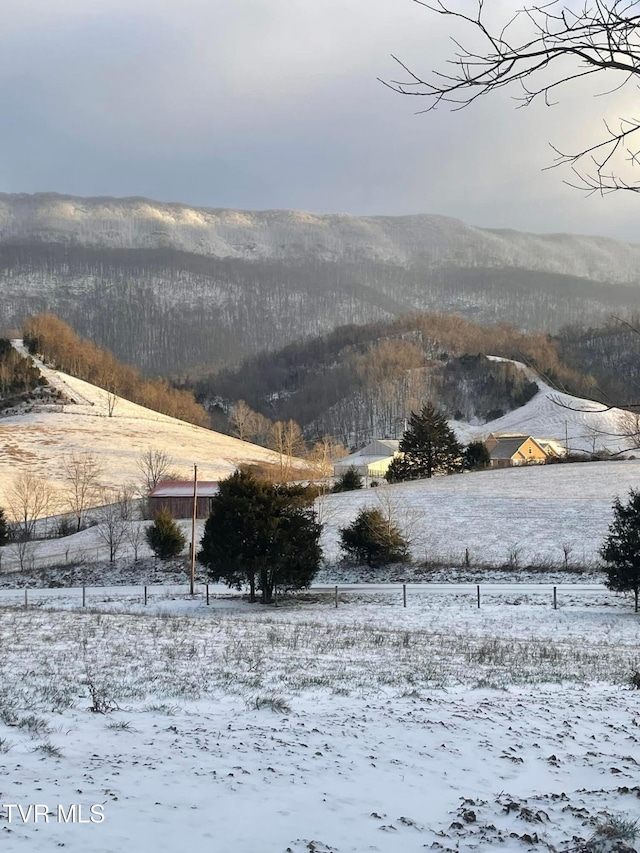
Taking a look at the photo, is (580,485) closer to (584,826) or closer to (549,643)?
(549,643)

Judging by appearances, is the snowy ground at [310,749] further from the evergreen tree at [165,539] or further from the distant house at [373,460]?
the distant house at [373,460]

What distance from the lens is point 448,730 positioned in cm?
717

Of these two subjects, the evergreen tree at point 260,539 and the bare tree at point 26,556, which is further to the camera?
the bare tree at point 26,556

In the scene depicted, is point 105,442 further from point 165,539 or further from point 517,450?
point 517,450

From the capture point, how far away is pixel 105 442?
309 ft

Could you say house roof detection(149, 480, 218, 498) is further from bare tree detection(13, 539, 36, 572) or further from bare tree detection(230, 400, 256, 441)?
bare tree detection(230, 400, 256, 441)

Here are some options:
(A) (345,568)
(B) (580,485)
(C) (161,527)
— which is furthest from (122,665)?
(B) (580,485)

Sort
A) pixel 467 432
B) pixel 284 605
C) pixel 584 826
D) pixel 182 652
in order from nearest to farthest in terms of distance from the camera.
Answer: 1. pixel 584 826
2. pixel 182 652
3. pixel 284 605
4. pixel 467 432

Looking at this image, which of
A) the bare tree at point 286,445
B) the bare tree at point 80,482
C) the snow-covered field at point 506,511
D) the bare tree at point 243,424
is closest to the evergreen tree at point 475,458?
the snow-covered field at point 506,511

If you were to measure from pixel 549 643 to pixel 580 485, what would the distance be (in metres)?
46.1

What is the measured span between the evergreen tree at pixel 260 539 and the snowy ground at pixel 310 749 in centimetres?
1772

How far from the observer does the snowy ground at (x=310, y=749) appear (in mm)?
4648

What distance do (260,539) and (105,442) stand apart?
6802cm

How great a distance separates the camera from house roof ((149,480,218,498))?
65125 mm
